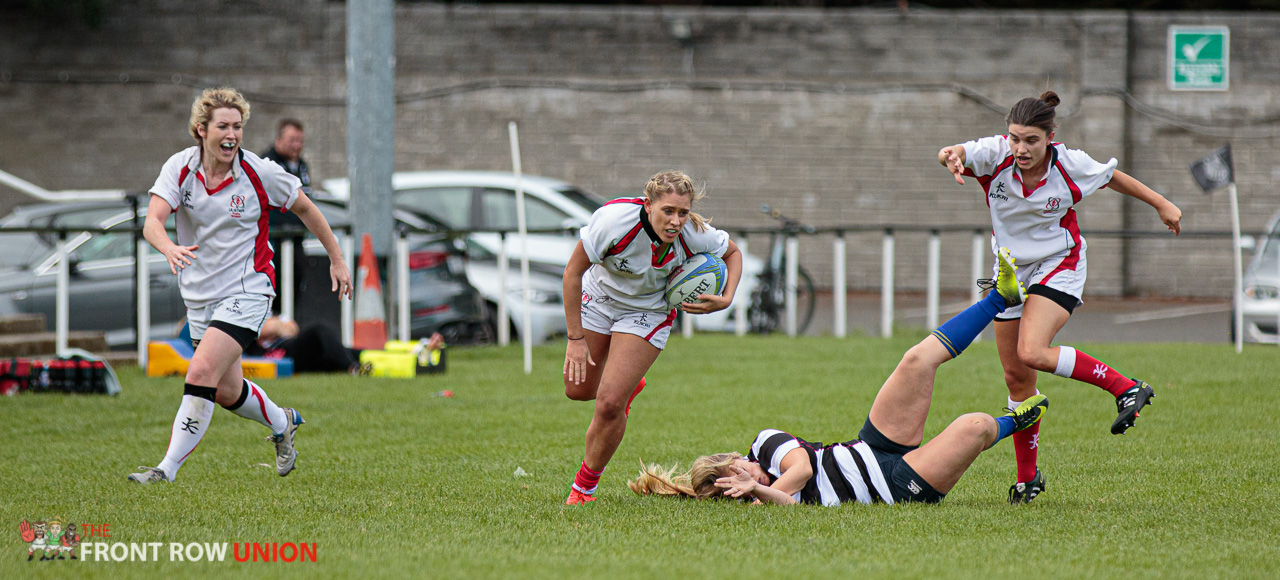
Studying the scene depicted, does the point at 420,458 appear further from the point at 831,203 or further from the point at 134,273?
the point at 831,203

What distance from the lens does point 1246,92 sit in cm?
1934

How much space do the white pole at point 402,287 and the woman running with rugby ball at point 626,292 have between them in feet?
21.5

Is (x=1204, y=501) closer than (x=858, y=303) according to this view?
Yes

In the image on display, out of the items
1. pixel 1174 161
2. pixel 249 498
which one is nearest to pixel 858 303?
pixel 1174 161

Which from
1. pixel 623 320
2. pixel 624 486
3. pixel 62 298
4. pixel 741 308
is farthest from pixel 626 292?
pixel 741 308

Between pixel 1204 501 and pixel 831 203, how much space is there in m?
14.8

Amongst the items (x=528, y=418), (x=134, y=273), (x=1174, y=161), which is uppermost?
(x=1174, y=161)

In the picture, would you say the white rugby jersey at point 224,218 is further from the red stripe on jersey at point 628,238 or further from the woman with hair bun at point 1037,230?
the woman with hair bun at point 1037,230

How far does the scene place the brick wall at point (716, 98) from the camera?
1938 cm

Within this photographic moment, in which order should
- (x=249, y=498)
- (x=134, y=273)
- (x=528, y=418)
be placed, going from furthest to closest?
(x=134, y=273), (x=528, y=418), (x=249, y=498)

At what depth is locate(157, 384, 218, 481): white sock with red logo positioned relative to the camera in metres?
5.81

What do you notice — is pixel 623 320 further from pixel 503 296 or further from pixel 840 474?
pixel 503 296

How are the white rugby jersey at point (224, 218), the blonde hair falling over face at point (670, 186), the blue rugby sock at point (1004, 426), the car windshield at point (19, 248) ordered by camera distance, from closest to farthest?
the blonde hair falling over face at point (670, 186) → the blue rugby sock at point (1004, 426) → the white rugby jersey at point (224, 218) → the car windshield at point (19, 248)

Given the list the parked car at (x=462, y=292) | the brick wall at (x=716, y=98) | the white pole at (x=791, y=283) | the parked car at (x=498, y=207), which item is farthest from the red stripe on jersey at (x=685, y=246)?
the brick wall at (x=716, y=98)
